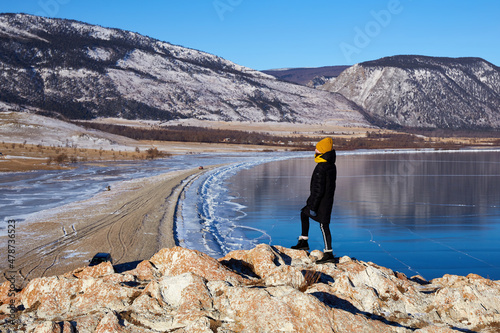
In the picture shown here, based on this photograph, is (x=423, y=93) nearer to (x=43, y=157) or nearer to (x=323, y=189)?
(x=43, y=157)

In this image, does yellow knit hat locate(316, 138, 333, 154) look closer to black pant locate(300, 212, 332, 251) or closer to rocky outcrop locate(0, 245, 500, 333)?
black pant locate(300, 212, 332, 251)

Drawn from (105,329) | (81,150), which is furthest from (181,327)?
(81,150)

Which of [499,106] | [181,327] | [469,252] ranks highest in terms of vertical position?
[499,106]

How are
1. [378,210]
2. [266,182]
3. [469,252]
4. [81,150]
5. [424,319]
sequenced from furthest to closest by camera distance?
1. [81,150]
2. [266,182]
3. [378,210]
4. [469,252]
5. [424,319]

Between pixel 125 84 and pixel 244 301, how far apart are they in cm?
13438

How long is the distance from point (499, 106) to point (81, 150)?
168868 mm

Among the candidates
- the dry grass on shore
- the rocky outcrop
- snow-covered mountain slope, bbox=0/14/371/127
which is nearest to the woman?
the rocky outcrop

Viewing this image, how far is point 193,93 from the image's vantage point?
13875 centimetres

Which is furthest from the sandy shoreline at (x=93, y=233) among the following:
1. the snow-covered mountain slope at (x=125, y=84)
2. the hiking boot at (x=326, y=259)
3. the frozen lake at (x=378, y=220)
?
the snow-covered mountain slope at (x=125, y=84)

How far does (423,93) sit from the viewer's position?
175m

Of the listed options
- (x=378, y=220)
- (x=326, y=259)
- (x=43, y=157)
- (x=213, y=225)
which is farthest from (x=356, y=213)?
(x=43, y=157)

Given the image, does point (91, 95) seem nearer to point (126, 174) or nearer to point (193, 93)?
point (193, 93)

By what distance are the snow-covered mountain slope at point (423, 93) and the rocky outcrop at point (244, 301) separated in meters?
156

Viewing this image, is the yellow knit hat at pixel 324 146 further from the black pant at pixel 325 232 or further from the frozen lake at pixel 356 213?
the frozen lake at pixel 356 213
